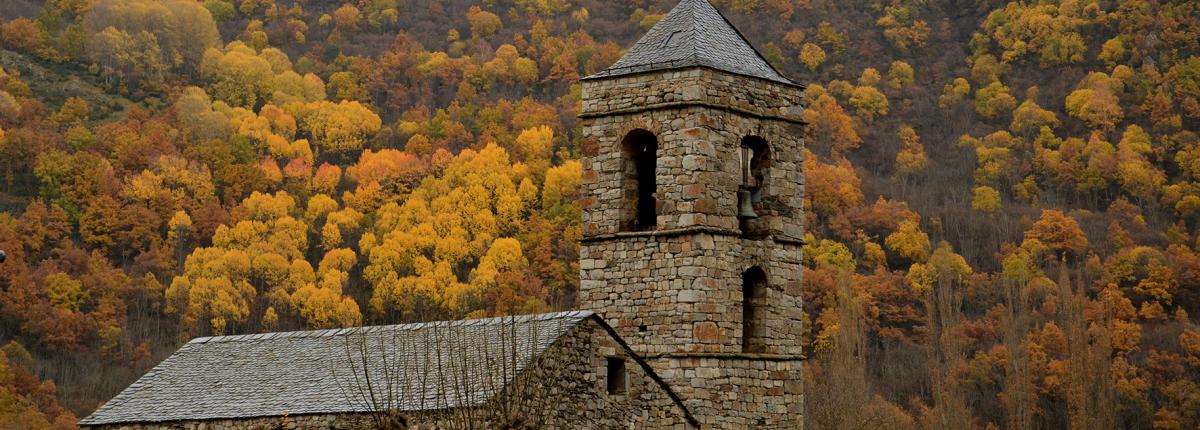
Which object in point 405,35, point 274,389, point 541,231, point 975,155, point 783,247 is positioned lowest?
point 274,389

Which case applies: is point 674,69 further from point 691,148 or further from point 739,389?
point 739,389

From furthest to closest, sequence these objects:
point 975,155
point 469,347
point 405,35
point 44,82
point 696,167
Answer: point 405,35, point 44,82, point 975,155, point 696,167, point 469,347

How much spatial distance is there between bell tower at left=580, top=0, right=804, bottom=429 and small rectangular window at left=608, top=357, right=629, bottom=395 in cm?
335

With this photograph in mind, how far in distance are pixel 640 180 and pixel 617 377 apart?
5.48 m

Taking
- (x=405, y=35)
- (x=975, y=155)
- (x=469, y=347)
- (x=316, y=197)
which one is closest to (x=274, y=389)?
(x=469, y=347)

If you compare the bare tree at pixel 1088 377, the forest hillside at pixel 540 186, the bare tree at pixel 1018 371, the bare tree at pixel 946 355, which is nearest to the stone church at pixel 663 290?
the forest hillside at pixel 540 186

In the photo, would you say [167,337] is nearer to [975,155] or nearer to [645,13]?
[975,155]

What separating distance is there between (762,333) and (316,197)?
65.5 metres

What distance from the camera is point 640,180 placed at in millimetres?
27469

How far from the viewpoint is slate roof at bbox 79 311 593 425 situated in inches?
837

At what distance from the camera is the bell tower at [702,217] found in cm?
2605

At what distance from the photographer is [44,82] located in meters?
104

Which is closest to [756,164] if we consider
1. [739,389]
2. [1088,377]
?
[739,389]

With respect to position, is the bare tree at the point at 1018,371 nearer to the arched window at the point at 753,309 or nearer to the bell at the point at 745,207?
the arched window at the point at 753,309
